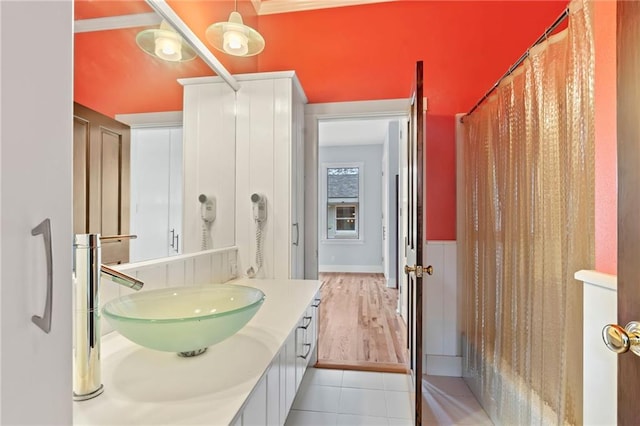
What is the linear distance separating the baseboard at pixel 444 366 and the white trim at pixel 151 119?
2381mm

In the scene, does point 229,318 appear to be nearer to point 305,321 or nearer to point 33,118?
point 33,118

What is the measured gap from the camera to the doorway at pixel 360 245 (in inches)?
105

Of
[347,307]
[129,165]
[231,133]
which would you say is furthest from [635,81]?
[347,307]

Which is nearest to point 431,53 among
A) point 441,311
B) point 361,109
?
point 361,109

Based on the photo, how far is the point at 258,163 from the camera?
2.13 metres

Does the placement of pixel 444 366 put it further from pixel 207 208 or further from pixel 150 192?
pixel 150 192

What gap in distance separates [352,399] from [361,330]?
1231 mm

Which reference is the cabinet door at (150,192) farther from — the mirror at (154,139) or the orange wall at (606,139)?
the orange wall at (606,139)

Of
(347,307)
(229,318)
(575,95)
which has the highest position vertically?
(575,95)

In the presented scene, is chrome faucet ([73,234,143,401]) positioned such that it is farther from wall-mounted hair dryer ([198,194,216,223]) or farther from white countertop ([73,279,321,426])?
wall-mounted hair dryer ([198,194,216,223])

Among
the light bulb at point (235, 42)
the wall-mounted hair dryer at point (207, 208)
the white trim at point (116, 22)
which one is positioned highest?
the light bulb at point (235, 42)

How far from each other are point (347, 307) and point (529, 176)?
3036mm

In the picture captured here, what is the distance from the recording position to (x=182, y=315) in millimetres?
1143

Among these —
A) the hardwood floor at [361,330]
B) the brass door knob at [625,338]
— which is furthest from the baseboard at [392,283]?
the brass door knob at [625,338]
